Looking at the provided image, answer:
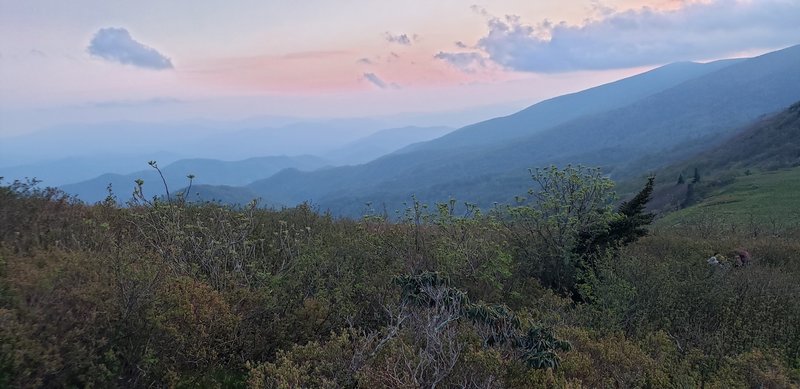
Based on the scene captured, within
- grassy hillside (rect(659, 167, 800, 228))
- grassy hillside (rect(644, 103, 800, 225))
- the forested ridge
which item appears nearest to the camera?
the forested ridge

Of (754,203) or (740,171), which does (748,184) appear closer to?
(754,203)

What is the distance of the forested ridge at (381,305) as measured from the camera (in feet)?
14.2

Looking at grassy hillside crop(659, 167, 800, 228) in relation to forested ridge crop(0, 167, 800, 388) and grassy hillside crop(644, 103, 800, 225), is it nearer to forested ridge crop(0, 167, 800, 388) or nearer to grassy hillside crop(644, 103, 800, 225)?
grassy hillside crop(644, 103, 800, 225)

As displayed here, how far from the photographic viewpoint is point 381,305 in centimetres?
644

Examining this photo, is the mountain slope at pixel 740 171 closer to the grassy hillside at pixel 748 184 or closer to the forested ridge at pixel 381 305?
the grassy hillside at pixel 748 184

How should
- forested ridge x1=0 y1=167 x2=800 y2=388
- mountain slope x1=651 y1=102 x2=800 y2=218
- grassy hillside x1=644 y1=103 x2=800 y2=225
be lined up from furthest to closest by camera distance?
mountain slope x1=651 y1=102 x2=800 y2=218 → grassy hillside x1=644 y1=103 x2=800 y2=225 → forested ridge x1=0 y1=167 x2=800 y2=388

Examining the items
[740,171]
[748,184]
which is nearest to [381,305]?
[748,184]

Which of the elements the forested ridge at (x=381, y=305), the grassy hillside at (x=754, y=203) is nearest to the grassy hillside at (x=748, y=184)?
the grassy hillside at (x=754, y=203)

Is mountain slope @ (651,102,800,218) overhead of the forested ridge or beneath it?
beneath

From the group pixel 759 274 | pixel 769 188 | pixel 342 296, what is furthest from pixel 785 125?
pixel 342 296

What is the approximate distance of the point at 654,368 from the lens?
528cm

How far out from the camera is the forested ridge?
4324 millimetres

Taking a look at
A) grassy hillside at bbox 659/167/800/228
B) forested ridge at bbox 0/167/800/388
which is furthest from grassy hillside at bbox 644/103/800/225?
forested ridge at bbox 0/167/800/388

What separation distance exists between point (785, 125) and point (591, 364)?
11156 cm
